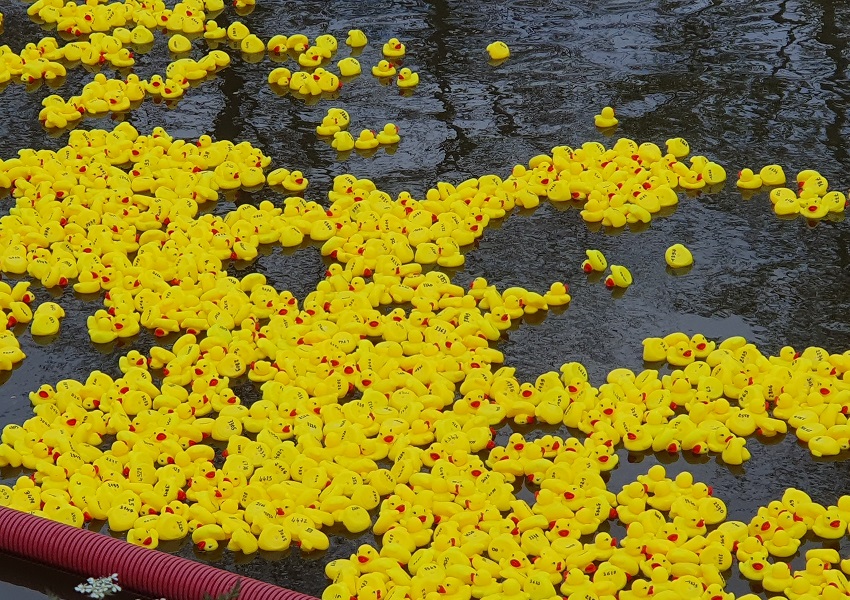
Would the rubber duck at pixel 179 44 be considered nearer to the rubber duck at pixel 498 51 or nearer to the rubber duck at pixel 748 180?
the rubber duck at pixel 498 51

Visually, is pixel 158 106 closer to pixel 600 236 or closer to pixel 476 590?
pixel 600 236

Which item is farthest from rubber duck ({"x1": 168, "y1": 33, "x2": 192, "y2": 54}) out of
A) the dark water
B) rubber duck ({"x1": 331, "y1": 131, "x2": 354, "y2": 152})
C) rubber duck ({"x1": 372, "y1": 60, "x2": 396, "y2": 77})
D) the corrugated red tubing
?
the corrugated red tubing

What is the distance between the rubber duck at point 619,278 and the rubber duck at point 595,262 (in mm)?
109

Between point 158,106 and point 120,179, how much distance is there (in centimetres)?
124

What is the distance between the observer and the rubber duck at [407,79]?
8.48 metres

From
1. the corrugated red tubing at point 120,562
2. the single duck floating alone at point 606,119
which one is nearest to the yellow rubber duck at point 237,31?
the single duck floating alone at point 606,119

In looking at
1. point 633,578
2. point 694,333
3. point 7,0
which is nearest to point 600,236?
point 694,333

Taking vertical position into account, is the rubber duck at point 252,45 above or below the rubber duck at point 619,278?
above

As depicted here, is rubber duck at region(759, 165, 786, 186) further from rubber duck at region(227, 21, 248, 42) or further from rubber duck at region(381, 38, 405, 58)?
rubber duck at region(227, 21, 248, 42)

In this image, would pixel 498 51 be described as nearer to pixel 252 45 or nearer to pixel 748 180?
pixel 252 45

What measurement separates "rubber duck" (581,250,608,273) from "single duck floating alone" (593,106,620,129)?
4.95 feet

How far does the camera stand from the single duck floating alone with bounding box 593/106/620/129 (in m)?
7.83

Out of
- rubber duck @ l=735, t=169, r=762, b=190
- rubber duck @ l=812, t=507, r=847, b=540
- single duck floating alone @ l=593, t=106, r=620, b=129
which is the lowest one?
rubber duck @ l=812, t=507, r=847, b=540

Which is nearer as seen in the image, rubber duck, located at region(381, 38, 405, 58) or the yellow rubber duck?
rubber duck, located at region(381, 38, 405, 58)
